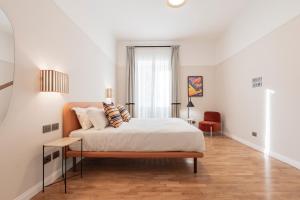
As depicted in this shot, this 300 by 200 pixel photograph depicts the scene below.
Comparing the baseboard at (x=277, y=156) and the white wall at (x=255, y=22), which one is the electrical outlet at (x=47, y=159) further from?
the white wall at (x=255, y=22)

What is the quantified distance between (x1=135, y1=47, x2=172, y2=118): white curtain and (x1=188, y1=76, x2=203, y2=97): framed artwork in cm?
69

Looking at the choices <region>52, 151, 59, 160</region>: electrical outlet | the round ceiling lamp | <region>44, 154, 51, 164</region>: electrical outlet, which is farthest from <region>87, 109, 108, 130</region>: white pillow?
the round ceiling lamp

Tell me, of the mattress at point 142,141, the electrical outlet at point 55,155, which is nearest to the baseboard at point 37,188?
the electrical outlet at point 55,155

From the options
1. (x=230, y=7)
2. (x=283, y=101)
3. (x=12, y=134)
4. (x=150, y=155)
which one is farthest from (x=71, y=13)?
(x=283, y=101)

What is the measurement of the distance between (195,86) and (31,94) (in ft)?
17.6

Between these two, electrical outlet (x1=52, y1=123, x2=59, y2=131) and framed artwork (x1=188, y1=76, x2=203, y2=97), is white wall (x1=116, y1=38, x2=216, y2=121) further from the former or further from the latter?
electrical outlet (x1=52, y1=123, x2=59, y2=131)

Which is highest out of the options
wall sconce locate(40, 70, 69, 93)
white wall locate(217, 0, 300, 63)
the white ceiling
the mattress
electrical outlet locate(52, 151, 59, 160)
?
the white ceiling

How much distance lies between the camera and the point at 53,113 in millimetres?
2602

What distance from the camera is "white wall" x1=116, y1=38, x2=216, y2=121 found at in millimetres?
6648

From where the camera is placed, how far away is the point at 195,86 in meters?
6.64

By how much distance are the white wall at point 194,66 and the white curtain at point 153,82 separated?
393mm

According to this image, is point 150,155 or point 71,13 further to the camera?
point 71,13

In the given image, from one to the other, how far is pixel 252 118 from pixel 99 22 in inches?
166

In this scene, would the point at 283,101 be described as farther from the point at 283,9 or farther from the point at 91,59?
the point at 91,59
